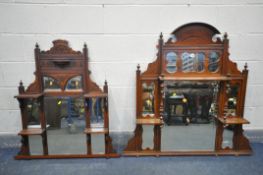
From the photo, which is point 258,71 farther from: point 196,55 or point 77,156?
point 77,156

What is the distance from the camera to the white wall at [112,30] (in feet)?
6.55

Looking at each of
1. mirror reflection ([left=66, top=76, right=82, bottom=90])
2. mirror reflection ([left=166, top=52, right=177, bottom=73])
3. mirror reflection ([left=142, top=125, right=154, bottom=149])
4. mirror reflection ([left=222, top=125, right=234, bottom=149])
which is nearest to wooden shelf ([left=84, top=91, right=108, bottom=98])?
mirror reflection ([left=66, top=76, right=82, bottom=90])

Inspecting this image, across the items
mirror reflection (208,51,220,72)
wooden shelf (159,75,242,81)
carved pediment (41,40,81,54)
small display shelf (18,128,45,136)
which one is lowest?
small display shelf (18,128,45,136)

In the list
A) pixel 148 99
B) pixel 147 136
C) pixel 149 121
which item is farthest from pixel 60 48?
pixel 147 136

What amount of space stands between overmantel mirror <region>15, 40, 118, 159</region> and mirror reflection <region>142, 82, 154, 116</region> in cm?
40

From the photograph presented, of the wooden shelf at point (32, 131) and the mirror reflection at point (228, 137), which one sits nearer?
the wooden shelf at point (32, 131)

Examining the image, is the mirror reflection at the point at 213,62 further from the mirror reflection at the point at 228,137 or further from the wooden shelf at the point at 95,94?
the wooden shelf at the point at 95,94

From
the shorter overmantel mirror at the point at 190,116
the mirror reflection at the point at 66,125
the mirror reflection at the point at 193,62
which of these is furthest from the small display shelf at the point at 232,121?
the mirror reflection at the point at 66,125

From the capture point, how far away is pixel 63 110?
2158 millimetres

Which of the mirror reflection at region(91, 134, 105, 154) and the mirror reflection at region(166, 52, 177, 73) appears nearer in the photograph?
the mirror reflection at region(166, 52, 177, 73)

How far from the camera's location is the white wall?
6.55 feet

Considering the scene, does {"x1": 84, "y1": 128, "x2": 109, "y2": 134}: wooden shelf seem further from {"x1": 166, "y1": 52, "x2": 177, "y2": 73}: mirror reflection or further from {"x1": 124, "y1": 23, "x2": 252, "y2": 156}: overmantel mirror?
{"x1": 166, "y1": 52, "x2": 177, "y2": 73}: mirror reflection

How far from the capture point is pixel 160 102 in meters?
2.06

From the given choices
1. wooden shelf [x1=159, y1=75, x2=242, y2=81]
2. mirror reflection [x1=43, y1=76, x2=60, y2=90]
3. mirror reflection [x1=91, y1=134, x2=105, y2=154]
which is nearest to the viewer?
wooden shelf [x1=159, y1=75, x2=242, y2=81]
